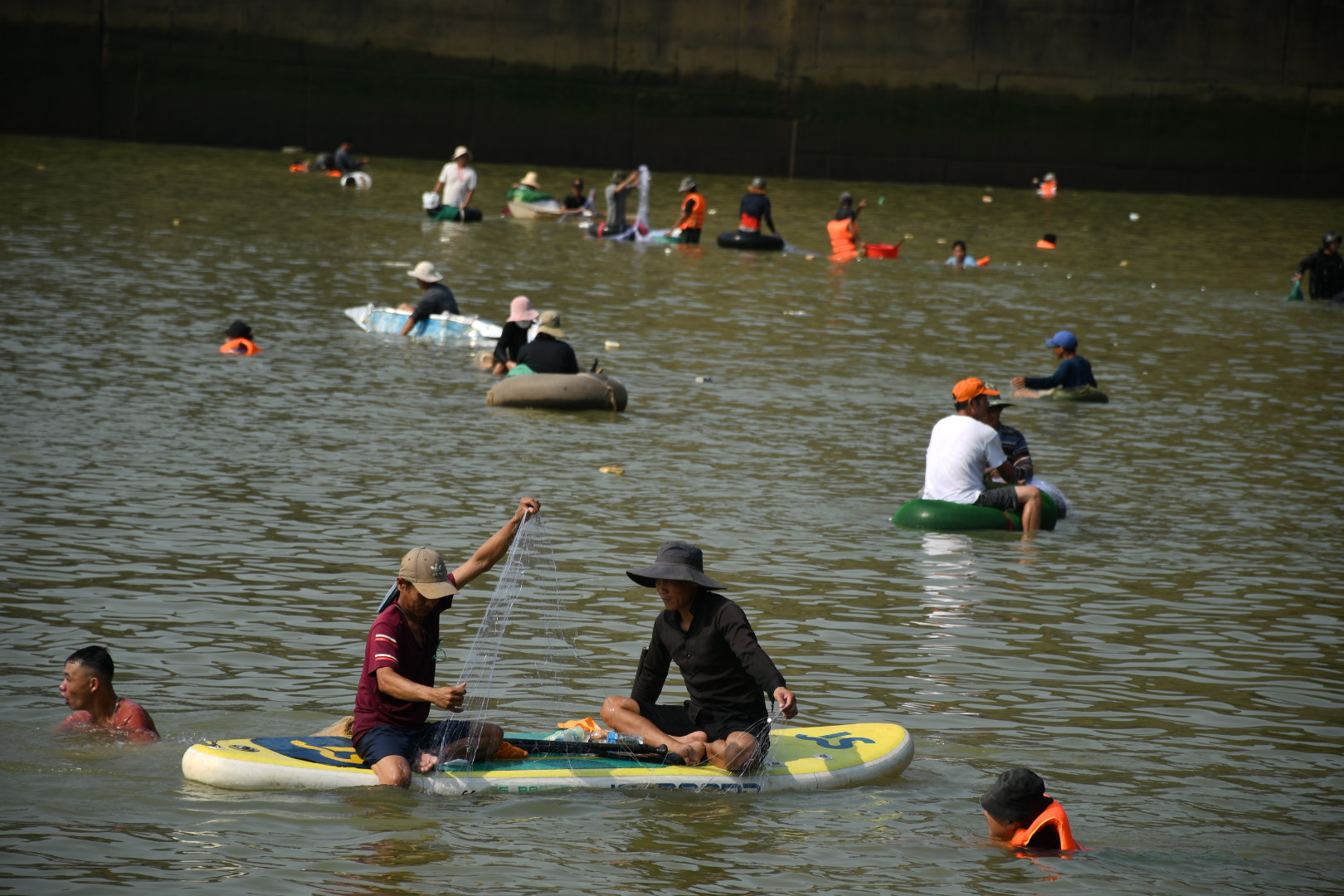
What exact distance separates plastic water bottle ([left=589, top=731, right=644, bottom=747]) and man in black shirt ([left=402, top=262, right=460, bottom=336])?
13427 millimetres

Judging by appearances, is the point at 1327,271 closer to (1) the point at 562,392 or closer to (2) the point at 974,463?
(1) the point at 562,392

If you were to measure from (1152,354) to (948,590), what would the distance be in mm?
12240

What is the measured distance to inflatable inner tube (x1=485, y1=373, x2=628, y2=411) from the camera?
1700 cm

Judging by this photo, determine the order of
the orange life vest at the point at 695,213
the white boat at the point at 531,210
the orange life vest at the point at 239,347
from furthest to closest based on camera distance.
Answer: the white boat at the point at 531,210
the orange life vest at the point at 695,213
the orange life vest at the point at 239,347

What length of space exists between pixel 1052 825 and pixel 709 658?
180cm

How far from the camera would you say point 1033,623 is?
10805 millimetres

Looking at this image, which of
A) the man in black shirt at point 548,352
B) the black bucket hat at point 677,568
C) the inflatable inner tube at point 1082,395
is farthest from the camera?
the inflatable inner tube at point 1082,395

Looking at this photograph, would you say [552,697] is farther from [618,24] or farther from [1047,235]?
[618,24]

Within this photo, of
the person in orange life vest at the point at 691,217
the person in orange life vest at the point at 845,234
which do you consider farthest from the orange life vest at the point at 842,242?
the person in orange life vest at the point at 691,217

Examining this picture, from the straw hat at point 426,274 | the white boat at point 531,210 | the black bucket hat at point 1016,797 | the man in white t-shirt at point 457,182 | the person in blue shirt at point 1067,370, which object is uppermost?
the man in white t-shirt at point 457,182

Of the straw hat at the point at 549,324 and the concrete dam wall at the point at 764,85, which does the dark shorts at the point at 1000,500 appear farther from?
the concrete dam wall at the point at 764,85

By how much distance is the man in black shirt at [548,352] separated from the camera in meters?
17.6

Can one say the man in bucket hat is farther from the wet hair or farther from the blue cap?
the blue cap

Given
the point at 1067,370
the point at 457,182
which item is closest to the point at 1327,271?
the point at 1067,370
